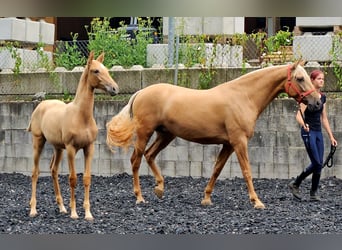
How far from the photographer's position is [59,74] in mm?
12836

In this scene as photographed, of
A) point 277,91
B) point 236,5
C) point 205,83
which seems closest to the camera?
point 236,5

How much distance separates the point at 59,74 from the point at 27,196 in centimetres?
353

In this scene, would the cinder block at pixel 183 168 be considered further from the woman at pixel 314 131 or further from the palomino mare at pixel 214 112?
the woman at pixel 314 131

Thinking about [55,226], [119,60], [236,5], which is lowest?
[55,226]

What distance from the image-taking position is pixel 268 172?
37.5ft

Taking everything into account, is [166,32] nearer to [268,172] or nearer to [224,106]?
[268,172]

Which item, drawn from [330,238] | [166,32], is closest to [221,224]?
[330,238]

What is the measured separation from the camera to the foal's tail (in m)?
8.82

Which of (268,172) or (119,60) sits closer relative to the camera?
(268,172)

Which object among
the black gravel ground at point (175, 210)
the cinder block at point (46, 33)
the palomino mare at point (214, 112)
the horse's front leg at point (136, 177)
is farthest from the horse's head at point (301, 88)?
the cinder block at point (46, 33)

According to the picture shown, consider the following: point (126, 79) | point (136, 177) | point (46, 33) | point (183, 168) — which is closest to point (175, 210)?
point (136, 177)

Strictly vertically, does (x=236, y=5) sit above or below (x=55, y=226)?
above

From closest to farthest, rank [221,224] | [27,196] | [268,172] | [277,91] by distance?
[221,224] → [277,91] → [27,196] → [268,172]

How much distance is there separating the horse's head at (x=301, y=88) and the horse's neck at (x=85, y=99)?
2.46 m
